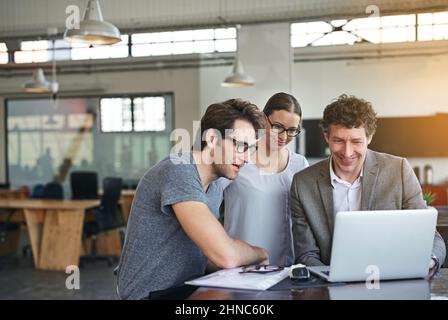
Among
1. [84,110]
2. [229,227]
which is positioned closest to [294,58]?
[84,110]

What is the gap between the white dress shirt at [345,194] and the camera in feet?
8.38

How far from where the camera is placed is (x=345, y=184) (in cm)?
256

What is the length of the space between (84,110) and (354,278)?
10838 mm

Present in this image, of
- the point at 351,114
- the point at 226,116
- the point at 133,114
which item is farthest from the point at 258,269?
the point at 133,114

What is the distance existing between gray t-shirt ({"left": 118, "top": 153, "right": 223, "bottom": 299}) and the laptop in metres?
0.51

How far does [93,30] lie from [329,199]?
9.73 feet

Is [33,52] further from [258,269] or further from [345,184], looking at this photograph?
[258,269]

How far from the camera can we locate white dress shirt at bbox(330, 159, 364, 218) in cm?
255

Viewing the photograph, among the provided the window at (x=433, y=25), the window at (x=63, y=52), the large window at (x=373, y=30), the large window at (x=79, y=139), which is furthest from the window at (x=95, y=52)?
the window at (x=433, y=25)

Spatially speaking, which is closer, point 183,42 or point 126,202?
point 126,202

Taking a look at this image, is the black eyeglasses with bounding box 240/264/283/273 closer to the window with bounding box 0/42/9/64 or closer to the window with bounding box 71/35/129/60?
the window with bounding box 0/42/9/64

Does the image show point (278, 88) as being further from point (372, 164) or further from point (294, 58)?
point (372, 164)
